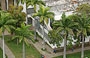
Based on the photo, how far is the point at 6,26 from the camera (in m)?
55.5

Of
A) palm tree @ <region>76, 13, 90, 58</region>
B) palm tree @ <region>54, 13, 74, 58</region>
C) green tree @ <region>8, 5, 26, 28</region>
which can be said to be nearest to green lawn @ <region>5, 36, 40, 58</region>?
green tree @ <region>8, 5, 26, 28</region>

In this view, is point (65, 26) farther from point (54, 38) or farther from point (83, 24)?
point (54, 38)

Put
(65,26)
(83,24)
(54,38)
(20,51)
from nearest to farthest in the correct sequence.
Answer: (65,26)
(83,24)
(54,38)
(20,51)

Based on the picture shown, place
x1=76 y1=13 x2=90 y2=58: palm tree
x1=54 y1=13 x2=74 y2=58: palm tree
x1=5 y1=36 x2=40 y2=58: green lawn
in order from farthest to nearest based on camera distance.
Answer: x1=5 y1=36 x2=40 y2=58: green lawn → x1=76 y1=13 x2=90 y2=58: palm tree → x1=54 y1=13 x2=74 y2=58: palm tree

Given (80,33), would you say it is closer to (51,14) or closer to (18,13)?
(51,14)

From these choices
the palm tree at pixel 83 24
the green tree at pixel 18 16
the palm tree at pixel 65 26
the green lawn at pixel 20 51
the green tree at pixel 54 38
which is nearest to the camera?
the palm tree at pixel 65 26

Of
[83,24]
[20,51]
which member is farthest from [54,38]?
[20,51]

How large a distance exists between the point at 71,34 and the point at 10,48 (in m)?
15.2

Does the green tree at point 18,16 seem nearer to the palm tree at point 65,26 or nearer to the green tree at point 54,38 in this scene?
the green tree at point 54,38

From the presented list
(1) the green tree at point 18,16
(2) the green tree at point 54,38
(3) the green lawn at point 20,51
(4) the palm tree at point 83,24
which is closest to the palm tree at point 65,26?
(4) the palm tree at point 83,24

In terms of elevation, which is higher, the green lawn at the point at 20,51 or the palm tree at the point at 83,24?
the palm tree at the point at 83,24

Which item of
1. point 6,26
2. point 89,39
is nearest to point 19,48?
point 6,26

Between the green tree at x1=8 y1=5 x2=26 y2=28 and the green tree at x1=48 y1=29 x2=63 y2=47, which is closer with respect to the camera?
the green tree at x1=48 y1=29 x2=63 y2=47

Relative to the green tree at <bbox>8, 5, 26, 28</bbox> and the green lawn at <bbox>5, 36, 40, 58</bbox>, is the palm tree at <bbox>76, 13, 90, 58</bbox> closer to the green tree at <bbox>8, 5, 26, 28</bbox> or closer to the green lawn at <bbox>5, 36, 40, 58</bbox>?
the green lawn at <bbox>5, 36, 40, 58</bbox>
